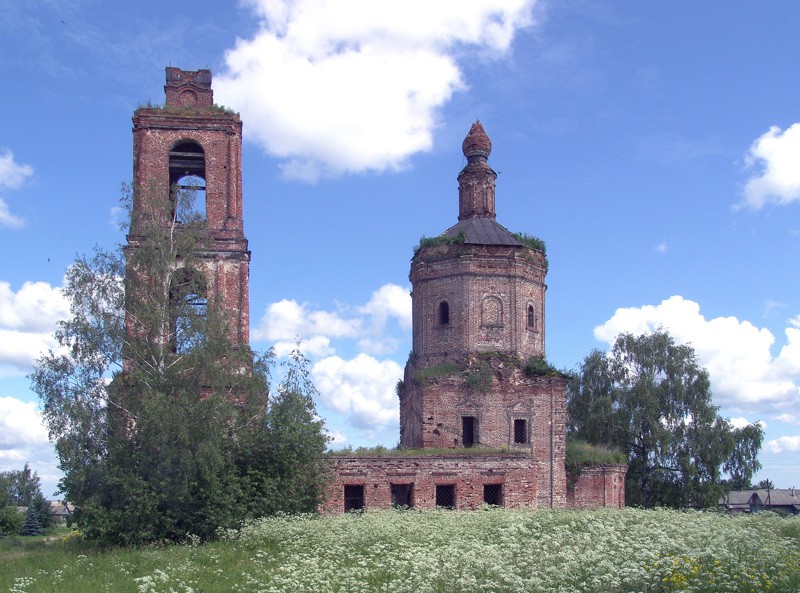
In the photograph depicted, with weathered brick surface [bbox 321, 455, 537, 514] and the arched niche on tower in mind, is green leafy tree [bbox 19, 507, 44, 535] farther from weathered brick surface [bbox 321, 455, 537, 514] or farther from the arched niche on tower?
the arched niche on tower

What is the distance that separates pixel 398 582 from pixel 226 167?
16.0 metres

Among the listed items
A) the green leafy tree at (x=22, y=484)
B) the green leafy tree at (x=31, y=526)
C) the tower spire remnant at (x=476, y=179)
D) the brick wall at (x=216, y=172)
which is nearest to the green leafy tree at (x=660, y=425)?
the tower spire remnant at (x=476, y=179)

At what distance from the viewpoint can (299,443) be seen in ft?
64.3

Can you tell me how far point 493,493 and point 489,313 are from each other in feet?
19.7

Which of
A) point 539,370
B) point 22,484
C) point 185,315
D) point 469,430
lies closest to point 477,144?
point 539,370

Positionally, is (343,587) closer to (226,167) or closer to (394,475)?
(394,475)

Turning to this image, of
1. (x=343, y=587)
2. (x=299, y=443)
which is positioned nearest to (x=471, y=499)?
(x=299, y=443)

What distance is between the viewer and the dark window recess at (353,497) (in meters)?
23.5

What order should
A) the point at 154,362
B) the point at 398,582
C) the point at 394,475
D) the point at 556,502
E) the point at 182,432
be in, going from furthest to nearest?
the point at 556,502 → the point at 394,475 → the point at 154,362 → the point at 182,432 → the point at 398,582

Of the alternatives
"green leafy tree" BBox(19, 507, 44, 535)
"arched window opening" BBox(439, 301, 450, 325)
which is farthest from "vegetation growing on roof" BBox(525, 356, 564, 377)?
"green leafy tree" BBox(19, 507, 44, 535)

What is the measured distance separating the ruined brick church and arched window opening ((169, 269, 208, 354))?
460mm

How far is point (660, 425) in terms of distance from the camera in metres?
32.6

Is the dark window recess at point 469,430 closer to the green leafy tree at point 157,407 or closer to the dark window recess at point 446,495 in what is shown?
the dark window recess at point 446,495

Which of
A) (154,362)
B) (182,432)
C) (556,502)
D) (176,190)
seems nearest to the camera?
(182,432)
